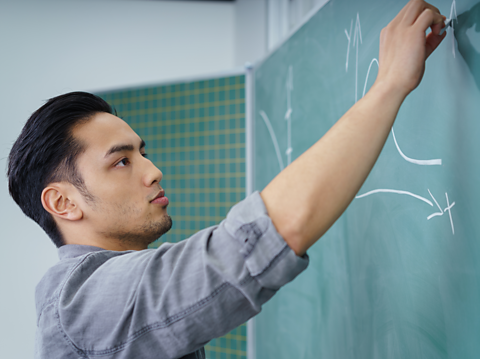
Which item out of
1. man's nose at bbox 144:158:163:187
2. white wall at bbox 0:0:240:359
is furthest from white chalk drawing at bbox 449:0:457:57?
white wall at bbox 0:0:240:359

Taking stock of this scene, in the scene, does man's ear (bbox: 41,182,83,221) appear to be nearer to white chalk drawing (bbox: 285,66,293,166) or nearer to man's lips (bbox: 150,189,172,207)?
man's lips (bbox: 150,189,172,207)

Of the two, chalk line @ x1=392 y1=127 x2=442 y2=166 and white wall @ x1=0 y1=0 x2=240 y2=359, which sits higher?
white wall @ x1=0 y1=0 x2=240 y2=359

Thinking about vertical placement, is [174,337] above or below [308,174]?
below

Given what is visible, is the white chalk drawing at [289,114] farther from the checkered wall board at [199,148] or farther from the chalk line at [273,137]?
the checkered wall board at [199,148]

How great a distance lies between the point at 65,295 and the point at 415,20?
61 cm

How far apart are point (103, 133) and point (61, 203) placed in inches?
5.9

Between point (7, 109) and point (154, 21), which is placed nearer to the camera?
point (7, 109)

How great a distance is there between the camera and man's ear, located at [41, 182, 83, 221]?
72cm

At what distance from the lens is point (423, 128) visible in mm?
658

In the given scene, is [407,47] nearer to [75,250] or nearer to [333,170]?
[333,170]

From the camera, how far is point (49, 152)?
0.71m

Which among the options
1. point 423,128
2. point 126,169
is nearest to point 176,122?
point 126,169

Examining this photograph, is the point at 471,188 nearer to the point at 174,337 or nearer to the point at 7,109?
the point at 174,337

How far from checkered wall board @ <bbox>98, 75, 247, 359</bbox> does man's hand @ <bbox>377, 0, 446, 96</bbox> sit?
3.45 ft
